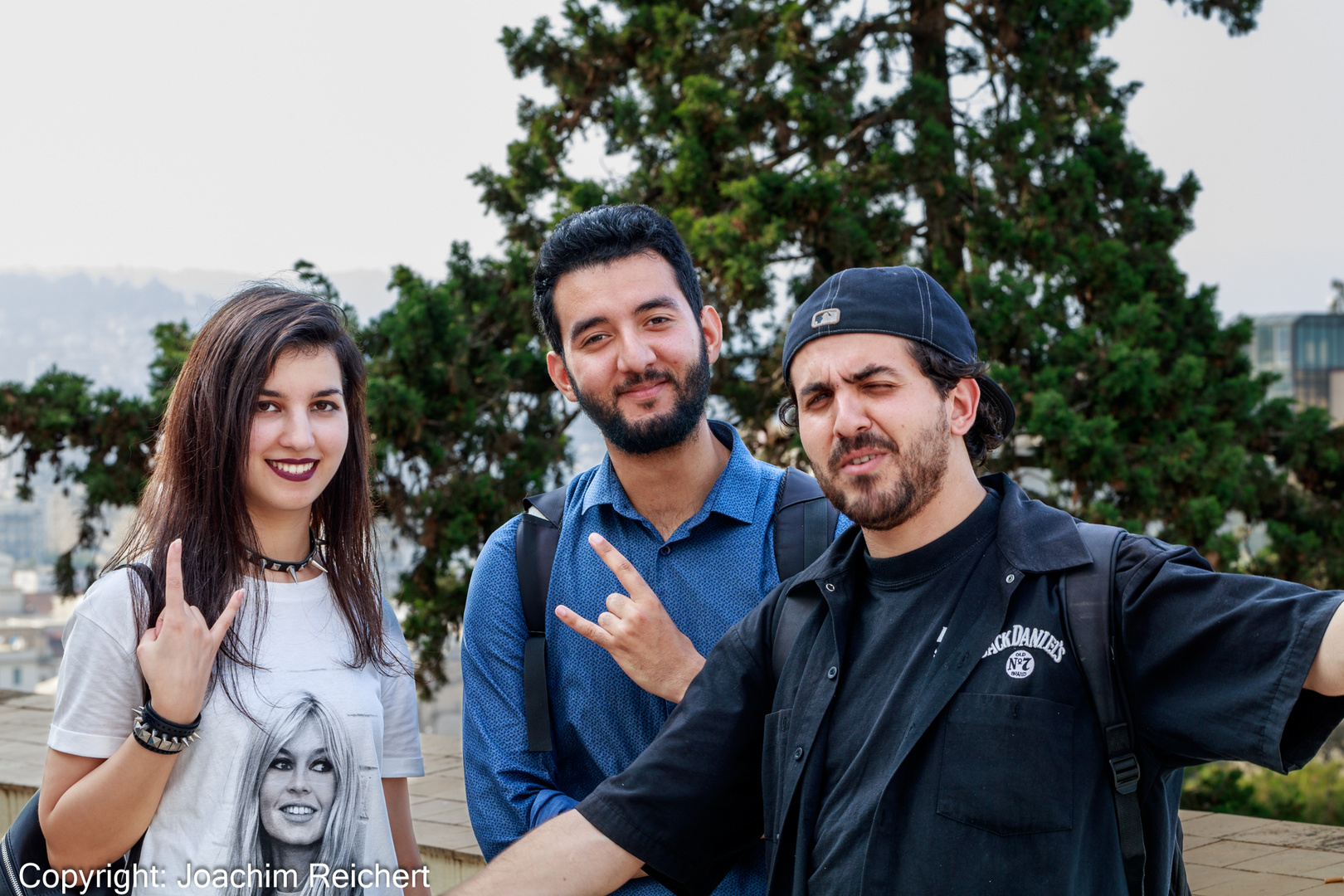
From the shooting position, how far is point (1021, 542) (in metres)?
1.66

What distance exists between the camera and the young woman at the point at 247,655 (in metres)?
1.90

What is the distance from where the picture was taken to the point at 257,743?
6.53 feet

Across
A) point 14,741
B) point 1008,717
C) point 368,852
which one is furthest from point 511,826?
point 14,741

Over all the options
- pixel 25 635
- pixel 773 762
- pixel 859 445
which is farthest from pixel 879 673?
pixel 25 635

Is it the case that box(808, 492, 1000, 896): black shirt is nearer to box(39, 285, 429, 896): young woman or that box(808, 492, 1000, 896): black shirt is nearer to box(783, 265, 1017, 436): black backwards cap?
box(783, 265, 1017, 436): black backwards cap

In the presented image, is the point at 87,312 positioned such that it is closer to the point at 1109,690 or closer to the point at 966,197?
the point at 966,197

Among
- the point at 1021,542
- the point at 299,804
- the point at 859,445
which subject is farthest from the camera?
the point at 299,804

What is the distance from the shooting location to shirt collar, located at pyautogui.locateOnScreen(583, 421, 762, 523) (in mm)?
2258

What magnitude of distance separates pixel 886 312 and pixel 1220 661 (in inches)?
27.3

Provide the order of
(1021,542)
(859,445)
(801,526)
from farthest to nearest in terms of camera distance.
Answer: (801,526)
(859,445)
(1021,542)

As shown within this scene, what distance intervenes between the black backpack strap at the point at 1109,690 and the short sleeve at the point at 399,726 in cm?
133

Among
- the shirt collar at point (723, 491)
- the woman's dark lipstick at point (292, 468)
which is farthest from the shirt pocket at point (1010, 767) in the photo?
the woman's dark lipstick at point (292, 468)

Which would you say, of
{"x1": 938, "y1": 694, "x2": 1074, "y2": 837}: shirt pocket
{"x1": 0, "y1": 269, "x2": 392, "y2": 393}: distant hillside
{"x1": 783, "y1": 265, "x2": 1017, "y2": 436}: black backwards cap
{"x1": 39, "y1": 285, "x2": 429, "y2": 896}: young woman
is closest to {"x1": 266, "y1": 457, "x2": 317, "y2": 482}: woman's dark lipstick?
{"x1": 39, "y1": 285, "x2": 429, "y2": 896}: young woman

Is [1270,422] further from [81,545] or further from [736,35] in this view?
[81,545]
